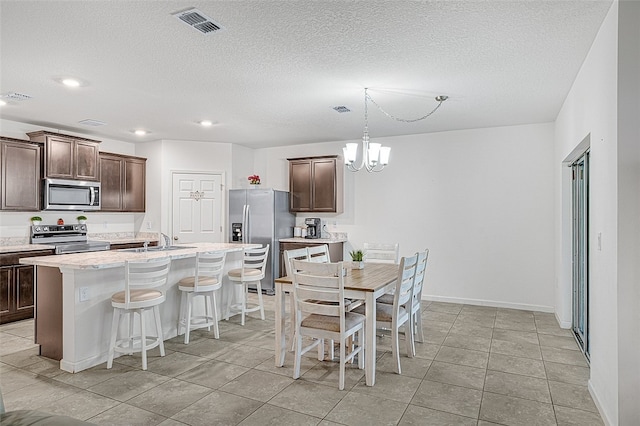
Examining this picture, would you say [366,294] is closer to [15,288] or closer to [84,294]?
[84,294]

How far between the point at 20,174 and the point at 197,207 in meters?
2.55

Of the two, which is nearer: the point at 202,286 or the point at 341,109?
the point at 202,286

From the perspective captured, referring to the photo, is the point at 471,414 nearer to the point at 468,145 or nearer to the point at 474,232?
the point at 474,232

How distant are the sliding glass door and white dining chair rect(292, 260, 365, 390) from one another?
2.31 metres

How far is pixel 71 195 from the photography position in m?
5.76

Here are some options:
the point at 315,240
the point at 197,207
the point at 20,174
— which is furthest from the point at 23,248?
the point at 315,240

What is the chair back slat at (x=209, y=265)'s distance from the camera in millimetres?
4117

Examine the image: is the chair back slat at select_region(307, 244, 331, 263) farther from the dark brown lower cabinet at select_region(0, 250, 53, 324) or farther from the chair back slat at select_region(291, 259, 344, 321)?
the dark brown lower cabinet at select_region(0, 250, 53, 324)

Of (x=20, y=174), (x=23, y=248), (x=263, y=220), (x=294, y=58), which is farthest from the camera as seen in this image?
(x=263, y=220)

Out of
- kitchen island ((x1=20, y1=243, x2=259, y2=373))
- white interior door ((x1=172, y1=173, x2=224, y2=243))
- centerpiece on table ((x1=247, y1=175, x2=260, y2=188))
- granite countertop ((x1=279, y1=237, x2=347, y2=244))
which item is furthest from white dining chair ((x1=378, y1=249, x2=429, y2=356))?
white interior door ((x1=172, y1=173, x2=224, y2=243))

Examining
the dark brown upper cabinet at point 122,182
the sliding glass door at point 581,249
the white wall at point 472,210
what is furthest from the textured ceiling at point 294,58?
the dark brown upper cabinet at point 122,182

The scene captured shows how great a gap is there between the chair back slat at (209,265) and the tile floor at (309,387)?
0.66 m

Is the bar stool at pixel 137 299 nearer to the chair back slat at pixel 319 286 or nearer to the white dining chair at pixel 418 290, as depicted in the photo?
Answer: the chair back slat at pixel 319 286

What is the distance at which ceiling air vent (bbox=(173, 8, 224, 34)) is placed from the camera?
256 centimetres
